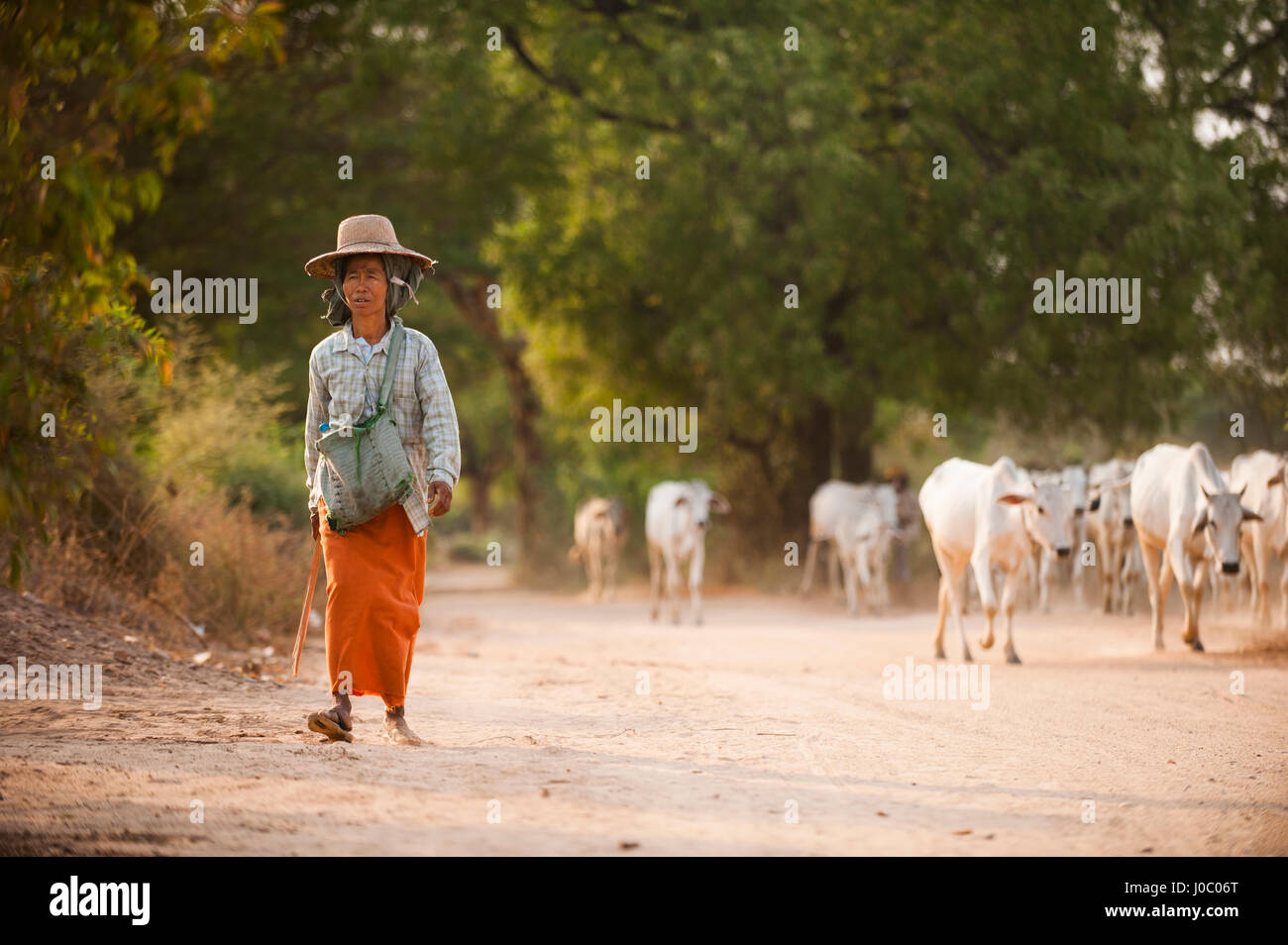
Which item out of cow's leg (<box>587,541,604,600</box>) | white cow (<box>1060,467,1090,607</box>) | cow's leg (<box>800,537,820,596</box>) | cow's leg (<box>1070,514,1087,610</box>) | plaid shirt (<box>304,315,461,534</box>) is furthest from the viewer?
cow's leg (<box>587,541,604,600</box>)

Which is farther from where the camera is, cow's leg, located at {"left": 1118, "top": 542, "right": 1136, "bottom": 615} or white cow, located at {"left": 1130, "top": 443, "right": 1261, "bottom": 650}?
cow's leg, located at {"left": 1118, "top": 542, "right": 1136, "bottom": 615}

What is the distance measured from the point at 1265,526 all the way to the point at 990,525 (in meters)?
4.03

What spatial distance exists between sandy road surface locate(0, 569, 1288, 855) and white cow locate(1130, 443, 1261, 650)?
114cm

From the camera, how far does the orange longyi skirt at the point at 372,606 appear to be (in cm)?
656

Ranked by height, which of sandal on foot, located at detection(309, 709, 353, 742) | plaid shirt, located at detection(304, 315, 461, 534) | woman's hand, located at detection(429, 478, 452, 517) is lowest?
sandal on foot, located at detection(309, 709, 353, 742)

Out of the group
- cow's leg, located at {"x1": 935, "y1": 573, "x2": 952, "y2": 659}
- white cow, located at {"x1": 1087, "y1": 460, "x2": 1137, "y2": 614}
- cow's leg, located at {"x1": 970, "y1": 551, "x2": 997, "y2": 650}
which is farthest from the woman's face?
white cow, located at {"x1": 1087, "y1": 460, "x2": 1137, "y2": 614}

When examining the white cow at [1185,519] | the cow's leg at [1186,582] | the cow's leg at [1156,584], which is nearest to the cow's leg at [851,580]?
the cow's leg at [1156,584]

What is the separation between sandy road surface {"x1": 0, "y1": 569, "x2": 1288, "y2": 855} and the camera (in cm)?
483

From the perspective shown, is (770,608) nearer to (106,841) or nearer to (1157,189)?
(1157,189)

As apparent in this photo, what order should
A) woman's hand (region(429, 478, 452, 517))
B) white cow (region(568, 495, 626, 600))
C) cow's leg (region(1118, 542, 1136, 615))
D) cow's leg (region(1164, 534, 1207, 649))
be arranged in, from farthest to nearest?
white cow (region(568, 495, 626, 600)) → cow's leg (region(1118, 542, 1136, 615)) → cow's leg (region(1164, 534, 1207, 649)) → woman's hand (region(429, 478, 452, 517))

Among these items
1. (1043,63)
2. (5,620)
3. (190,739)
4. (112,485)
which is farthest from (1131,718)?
(1043,63)

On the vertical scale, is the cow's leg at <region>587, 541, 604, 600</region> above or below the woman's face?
below

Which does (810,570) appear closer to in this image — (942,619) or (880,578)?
(880,578)

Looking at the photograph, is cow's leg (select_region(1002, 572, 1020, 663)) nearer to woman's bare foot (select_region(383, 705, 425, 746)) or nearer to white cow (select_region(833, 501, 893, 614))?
woman's bare foot (select_region(383, 705, 425, 746))
